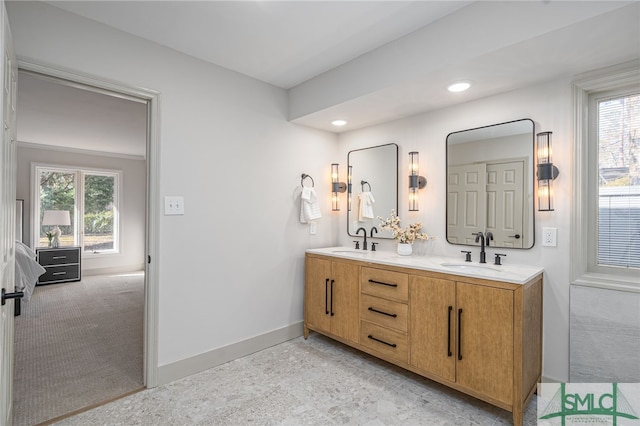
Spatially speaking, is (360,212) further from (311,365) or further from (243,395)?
(243,395)

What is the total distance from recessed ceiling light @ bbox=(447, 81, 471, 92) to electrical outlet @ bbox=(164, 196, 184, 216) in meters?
2.10

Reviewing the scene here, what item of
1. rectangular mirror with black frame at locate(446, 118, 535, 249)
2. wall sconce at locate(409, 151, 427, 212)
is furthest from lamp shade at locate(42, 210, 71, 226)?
rectangular mirror with black frame at locate(446, 118, 535, 249)

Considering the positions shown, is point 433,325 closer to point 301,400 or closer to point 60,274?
point 301,400

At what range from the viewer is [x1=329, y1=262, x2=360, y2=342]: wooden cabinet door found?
109 inches

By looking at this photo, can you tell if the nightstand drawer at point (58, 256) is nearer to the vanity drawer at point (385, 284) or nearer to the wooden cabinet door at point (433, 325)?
the vanity drawer at point (385, 284)

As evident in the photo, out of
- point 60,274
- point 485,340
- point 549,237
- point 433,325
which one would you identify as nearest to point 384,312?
point 433,325

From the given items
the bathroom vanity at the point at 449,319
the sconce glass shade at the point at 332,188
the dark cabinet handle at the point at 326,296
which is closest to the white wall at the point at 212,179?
the sconce glass shade at the point at 332,188

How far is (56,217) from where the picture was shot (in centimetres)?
588

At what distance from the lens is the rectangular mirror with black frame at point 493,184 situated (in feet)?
7.68

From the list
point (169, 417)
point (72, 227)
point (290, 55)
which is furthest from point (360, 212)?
point (72, 227)

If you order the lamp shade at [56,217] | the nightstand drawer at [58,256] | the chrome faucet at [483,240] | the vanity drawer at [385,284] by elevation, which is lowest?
the nightstand drawer at [58,256]

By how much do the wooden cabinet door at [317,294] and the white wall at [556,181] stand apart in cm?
85

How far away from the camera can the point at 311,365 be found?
2660 millimetres

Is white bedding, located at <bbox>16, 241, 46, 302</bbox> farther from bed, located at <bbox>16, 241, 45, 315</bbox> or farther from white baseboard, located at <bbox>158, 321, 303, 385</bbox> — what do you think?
white baseboard, located at <bbox>158, 321, 303, 385</bbox>
